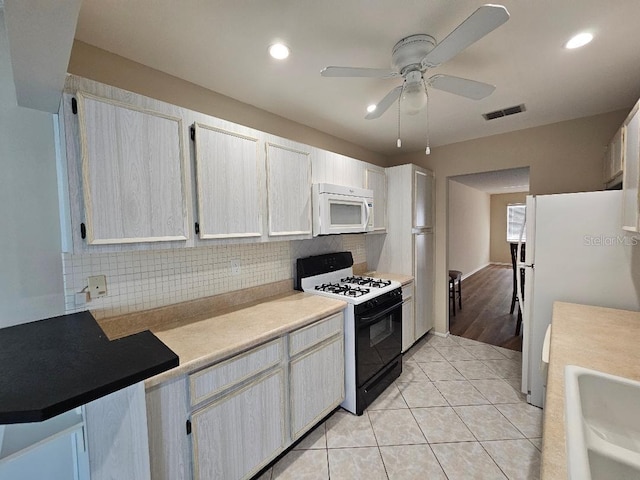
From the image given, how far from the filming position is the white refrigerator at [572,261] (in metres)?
1.96

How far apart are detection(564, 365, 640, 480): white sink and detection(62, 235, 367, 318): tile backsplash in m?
1.93

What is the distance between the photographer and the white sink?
2.50ft

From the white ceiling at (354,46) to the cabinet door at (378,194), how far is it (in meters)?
0.81

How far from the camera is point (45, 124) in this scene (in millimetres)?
1348

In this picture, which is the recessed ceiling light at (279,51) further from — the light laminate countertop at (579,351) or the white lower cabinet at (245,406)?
the light laminate countertop at (579,351)

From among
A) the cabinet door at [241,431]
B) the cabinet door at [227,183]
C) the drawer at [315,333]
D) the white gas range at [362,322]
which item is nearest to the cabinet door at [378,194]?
the white gas range at [362,322]

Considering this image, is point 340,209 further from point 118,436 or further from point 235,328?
point 118,436

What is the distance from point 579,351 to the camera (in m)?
1.33

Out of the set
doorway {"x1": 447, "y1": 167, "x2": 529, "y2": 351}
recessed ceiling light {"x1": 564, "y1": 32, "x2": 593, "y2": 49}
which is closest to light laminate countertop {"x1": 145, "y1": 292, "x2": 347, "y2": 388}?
recessed ceiling light {"x1": 564, "y1": 32, "x2": 593, "y2": 49}

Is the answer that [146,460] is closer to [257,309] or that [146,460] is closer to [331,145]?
[257,309]

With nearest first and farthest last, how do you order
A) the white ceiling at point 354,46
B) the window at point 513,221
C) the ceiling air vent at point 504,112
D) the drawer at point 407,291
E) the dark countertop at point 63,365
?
the dark countertop at point 63,365
the white ceiling at point 354,46
the ceiling air vent at point 504,112
the drawer at point 407,291
the window at point 513,221

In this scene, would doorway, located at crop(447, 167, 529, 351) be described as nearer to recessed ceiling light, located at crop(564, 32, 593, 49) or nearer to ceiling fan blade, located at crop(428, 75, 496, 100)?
recessed ceiling light, located at crop(564, 32, 593, 49)

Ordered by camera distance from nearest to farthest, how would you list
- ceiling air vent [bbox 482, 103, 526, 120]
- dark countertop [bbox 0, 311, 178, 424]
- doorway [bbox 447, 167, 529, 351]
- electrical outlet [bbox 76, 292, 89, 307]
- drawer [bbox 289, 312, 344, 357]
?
dark countertop [bbox 0, 311, 178, 424] → electrical outlet [bbox 76, 292, 89, 307] → drawer [bbox 289, 312, 344, 357] → ceiling air vent [bbox 482, 103, 526, 120] → doorway [bbox 447, 167, 529, 351]

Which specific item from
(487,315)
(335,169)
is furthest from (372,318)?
(487,315)
